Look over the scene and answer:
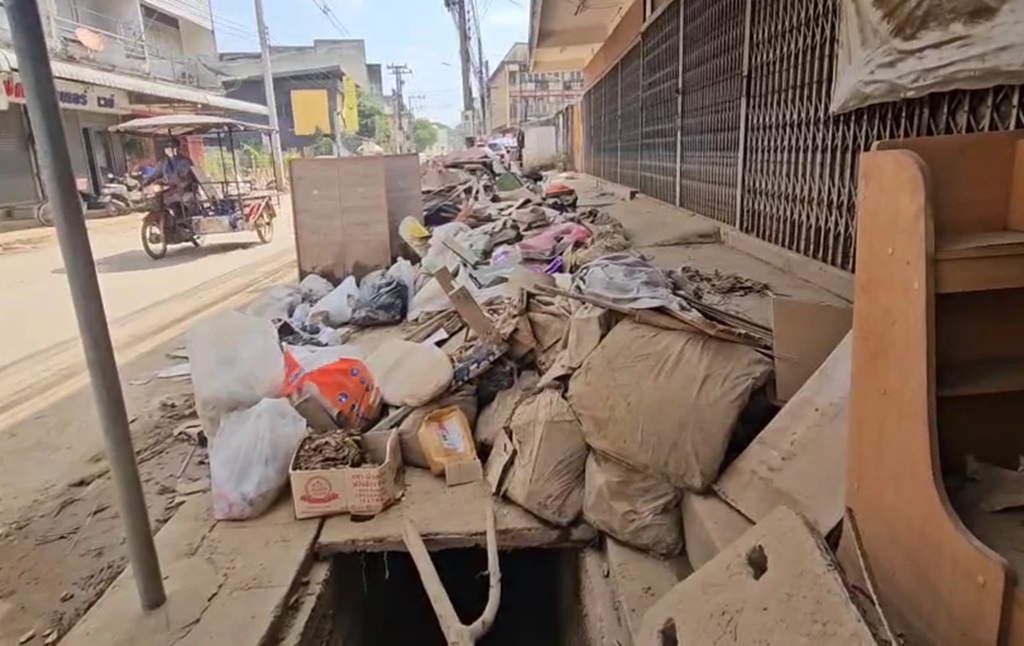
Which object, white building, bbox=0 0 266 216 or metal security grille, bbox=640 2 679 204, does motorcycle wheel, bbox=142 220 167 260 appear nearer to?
white building, bbox=0 0 266 216

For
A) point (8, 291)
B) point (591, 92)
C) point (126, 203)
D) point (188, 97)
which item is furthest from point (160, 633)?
point (188, 97)

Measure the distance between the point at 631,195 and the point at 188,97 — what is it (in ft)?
51.7

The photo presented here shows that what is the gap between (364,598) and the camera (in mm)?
2658

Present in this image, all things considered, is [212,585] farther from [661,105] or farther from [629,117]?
[629,117]

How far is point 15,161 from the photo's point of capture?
14.8 metres

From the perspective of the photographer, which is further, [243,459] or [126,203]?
[126,203]

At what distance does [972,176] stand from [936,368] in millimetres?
378

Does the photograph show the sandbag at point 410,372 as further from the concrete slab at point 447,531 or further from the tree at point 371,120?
the tree at point 371,120

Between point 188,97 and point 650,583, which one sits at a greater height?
point 188,97

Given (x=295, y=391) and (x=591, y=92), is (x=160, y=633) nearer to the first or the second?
(x=295, y=391)

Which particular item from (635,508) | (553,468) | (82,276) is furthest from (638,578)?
(82,276)

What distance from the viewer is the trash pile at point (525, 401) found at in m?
2.12

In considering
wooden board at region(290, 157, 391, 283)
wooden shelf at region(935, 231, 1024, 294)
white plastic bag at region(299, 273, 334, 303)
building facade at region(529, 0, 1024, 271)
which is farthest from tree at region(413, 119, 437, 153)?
wooden shelf at region(935, 231, 1024, 294)

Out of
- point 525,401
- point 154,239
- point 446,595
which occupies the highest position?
point 525,401
